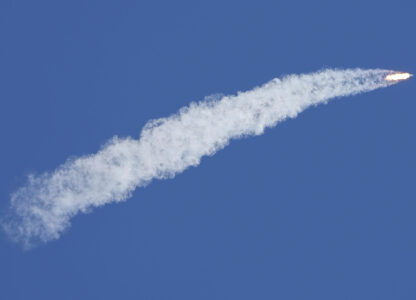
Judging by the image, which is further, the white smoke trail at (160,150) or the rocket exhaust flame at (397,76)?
the white smoke trail at (160,150)

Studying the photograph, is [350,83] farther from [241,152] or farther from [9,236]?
[9,236]

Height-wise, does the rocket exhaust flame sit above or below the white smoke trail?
below

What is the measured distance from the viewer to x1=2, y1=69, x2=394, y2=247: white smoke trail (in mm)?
11570

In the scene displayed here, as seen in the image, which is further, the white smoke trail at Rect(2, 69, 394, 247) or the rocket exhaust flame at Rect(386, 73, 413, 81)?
the white smoke trail at Rect(2, 69, 394, 247)

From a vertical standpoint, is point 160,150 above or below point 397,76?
above

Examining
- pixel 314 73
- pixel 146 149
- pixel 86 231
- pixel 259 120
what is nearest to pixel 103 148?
pixel 146 149

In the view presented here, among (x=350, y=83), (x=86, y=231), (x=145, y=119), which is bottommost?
(x=86, y=231)

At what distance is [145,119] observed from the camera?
1169cm

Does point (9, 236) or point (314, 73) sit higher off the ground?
point (314, 73)

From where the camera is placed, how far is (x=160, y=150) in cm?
1159

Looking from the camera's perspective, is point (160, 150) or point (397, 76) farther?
point (160, 150)

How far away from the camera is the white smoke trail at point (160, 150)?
11.6 metres

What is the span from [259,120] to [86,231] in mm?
4569

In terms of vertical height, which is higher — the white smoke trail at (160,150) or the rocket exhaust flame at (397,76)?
the white smoke trail at (160,150)
